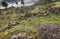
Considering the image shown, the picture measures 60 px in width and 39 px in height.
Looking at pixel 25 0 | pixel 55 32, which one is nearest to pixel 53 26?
pixel 55 32

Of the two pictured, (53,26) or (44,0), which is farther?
(44,0)

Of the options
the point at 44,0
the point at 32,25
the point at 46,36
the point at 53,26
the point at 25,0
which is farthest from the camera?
the point at 25,0

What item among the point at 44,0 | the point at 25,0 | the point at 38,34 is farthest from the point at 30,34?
the point at 25,0

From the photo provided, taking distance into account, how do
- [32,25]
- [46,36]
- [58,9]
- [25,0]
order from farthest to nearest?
[25,0] → [58,9] → [32,25] → [46,36]

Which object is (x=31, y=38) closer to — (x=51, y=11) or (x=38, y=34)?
(x=38, y=34)

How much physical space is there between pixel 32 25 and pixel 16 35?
12.2 ft

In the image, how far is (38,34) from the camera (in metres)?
15.4

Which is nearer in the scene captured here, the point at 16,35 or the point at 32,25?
the point at 16,35

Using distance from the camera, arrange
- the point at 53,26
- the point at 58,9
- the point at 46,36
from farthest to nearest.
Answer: the point at 58,9 → the point at 53,26 → the point at 46,36

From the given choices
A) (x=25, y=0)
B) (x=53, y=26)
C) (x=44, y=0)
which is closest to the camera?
(x=53, y=26)

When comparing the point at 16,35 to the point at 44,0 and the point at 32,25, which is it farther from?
the point at 44,0

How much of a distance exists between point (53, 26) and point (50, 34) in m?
1.12

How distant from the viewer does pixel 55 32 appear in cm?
1502

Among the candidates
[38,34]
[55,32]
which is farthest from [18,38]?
[55,32]
